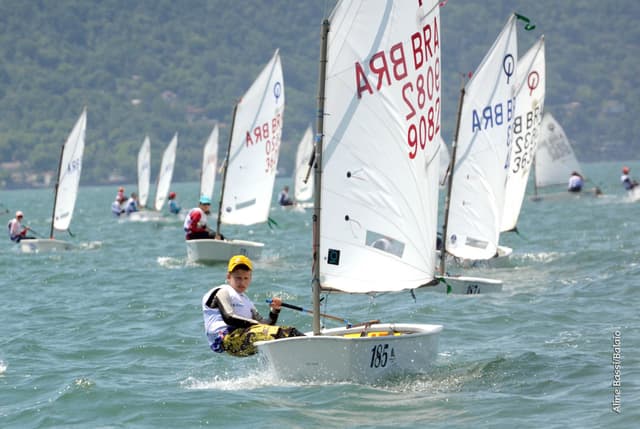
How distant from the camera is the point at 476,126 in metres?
20.5

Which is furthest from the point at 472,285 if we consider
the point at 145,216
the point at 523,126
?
the point at 145,216

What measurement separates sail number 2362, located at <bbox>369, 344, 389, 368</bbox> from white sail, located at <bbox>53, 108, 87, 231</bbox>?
21.3 m

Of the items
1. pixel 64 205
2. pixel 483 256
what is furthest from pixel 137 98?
pixel 483 256

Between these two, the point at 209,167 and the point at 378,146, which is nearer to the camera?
the point at 378,146

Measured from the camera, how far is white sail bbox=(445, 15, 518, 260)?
2039 centimetres

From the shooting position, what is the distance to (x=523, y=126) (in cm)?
2672

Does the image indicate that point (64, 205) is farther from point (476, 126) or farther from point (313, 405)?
point (313, 405)

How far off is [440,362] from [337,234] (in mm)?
1936

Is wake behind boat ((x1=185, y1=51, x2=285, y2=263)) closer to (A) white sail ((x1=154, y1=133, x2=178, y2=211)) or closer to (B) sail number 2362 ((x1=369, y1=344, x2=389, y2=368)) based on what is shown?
(B) sail number 2362 ((x1=369, y1=344, x2=389, y2=368))

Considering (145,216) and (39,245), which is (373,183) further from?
(145,216)

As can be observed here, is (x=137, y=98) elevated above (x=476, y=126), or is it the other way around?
(x=137, y=98)

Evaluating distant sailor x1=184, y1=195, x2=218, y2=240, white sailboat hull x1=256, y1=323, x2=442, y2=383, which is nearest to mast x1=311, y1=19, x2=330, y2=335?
white sailboat hull x1=256, y1=323, x2=442, y2=383

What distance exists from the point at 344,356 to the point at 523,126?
1608cm

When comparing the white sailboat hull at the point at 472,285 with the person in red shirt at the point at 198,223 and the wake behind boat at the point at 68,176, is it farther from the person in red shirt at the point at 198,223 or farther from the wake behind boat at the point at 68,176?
the wake behind boat at the point at 68,176
